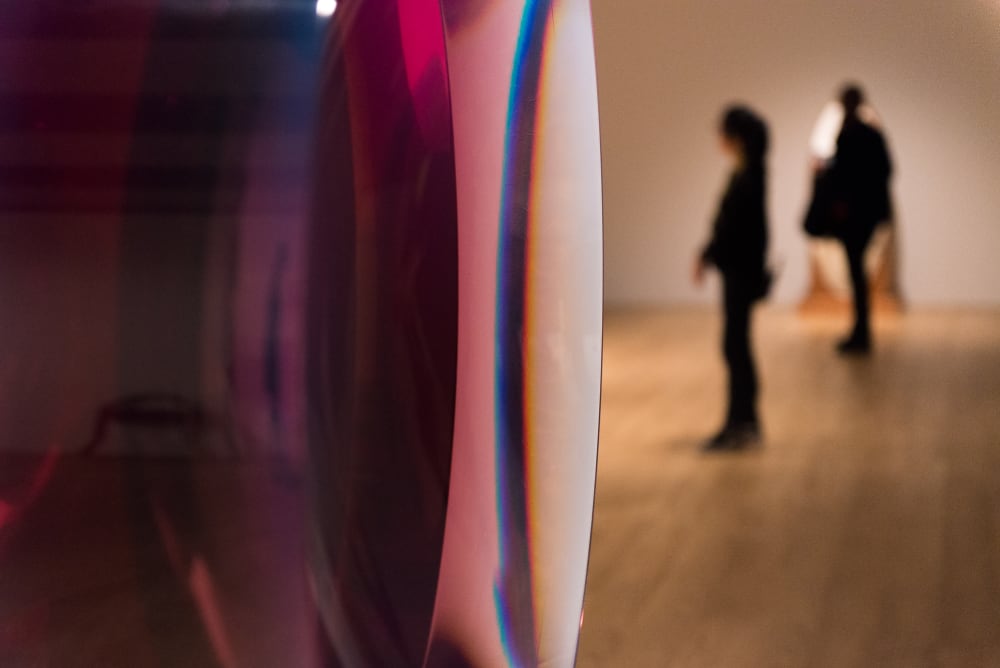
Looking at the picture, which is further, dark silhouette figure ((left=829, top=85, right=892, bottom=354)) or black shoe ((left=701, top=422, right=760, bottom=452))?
dark silhouette figure ((left=829, top=85, right=892, bottom=354))

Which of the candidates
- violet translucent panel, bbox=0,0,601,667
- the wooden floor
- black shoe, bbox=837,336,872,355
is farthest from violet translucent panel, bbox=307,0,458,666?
black shoe, bbox=837,336,872,355

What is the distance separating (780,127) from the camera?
5195mm

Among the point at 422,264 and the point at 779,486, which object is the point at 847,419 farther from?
the point at 422,264

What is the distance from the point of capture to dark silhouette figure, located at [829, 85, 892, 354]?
4027 millimetres

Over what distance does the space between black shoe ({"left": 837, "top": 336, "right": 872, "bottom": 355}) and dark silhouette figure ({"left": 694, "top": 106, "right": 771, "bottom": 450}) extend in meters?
1.42

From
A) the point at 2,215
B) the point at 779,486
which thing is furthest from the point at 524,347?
the point at 779,486

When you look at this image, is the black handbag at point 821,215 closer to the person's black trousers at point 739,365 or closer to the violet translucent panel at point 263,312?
the person's black trousers at point 739,365

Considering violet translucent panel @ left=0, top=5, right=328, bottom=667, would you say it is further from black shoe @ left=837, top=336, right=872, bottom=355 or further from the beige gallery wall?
black shoe @ left=837, top=336, right=872, bottom=355

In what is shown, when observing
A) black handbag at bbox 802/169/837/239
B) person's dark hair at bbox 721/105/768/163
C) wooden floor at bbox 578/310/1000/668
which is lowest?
wooden floor at bbox 578/310/1000/668

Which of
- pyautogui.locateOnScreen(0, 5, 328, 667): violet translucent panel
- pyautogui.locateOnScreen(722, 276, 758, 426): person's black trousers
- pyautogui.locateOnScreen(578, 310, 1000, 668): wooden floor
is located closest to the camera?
pyautogui.locateOnScreen(0, 5, 328, 667): violet translucent panel

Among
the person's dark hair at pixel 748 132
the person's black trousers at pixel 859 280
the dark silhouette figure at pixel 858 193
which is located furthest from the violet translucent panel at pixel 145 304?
the person's black trousers at pixel 859 280

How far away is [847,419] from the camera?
3350 millimetres

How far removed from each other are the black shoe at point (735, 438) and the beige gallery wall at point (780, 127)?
1344 millimetres

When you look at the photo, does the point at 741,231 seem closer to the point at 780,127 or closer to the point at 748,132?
the point at 748,132
